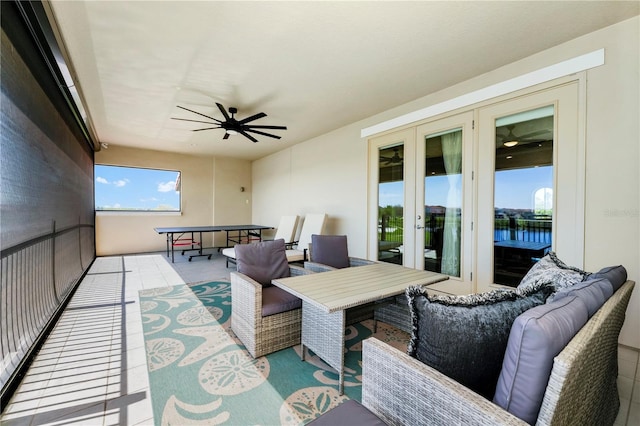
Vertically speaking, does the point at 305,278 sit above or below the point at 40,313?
above

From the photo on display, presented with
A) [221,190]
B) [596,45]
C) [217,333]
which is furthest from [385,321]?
[221,190]

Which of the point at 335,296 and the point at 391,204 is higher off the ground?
the point at 391,204

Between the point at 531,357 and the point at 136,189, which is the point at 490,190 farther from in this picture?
the point at 136,189

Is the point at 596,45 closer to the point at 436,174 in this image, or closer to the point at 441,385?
the point at 436,174

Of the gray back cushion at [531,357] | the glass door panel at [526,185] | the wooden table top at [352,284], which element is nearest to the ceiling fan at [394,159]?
the glass door panel at [526,185]

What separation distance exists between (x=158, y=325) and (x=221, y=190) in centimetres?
605

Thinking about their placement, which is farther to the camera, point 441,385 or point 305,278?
point 305,278

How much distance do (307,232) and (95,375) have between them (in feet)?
12.8

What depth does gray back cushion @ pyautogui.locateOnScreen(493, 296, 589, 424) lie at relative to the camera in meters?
0.74

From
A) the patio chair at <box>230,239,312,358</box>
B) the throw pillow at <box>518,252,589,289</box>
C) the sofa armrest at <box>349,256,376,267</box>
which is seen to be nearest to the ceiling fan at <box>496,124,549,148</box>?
the throw pillow at <box>518,252,589,289</box>

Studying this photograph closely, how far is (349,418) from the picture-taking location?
97cm

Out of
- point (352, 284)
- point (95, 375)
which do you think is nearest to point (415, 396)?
point (352, 284)

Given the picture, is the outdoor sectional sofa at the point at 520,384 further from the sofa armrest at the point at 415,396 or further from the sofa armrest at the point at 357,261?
the sofa armrest at the point at 357,261

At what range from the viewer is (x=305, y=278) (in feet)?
7.08
